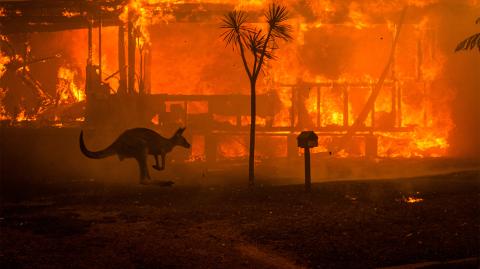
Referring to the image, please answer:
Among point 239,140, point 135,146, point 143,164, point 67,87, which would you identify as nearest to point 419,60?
point 239,140

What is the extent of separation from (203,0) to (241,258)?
14214mm

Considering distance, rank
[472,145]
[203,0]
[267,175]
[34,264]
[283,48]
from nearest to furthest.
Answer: [34,264], [267,175], [203,0], [472,145], [283,48]

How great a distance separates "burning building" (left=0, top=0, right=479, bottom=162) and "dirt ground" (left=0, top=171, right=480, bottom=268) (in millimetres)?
7097

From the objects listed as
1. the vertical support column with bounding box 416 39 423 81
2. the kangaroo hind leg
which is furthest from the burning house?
the vertical support column with bounding box 416 39 423 81

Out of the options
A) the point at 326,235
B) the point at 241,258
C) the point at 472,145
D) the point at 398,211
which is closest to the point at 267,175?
the point at 398,211

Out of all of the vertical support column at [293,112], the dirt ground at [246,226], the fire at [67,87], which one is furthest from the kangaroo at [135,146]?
the fire at [67,87]

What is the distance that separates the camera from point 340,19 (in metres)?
19.0

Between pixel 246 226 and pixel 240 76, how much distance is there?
17.5m

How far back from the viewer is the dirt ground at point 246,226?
5.90 metres

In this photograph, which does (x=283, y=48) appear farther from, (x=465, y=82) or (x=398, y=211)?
(x=398, y=211)

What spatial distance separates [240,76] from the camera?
24719mm

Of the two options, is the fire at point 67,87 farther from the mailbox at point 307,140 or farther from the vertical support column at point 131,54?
the mailbox at point 307,140

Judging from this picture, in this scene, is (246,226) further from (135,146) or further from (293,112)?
(293,112)

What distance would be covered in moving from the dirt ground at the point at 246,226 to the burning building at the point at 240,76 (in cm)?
710
